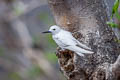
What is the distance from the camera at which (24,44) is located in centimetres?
502

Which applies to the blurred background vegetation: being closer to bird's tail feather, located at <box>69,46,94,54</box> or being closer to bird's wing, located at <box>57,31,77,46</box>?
bird's wing, located at <box>57,31,77,46</box>

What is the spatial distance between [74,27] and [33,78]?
10.9 feet

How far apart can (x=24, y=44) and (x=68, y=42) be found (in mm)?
3181

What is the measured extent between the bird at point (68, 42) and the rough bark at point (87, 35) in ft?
0.26

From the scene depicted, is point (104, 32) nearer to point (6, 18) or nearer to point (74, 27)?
point (74, 27)

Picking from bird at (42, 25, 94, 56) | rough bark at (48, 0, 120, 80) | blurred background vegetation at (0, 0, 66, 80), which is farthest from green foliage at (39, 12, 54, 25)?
bird at (42, 25, 94, 56)

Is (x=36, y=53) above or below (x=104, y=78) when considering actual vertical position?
below

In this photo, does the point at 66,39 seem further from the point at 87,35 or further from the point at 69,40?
the point at 87,35

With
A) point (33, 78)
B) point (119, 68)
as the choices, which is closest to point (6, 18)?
point (33, 78)

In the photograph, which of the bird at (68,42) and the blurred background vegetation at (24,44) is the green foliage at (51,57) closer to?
the blurred background vegetation at (24,44)

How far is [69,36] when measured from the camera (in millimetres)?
1930

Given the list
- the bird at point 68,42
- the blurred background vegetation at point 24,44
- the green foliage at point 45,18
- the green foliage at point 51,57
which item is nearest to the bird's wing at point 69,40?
the bird at point 68,42

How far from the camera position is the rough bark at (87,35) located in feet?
6.53

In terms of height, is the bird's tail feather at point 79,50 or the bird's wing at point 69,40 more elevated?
the bird's wing at point 69,40
